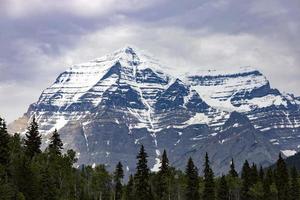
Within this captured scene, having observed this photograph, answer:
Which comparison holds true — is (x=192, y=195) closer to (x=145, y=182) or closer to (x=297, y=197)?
(x=297, y=197)

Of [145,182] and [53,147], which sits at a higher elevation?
[53,147]

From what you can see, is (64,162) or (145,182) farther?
(64,162)

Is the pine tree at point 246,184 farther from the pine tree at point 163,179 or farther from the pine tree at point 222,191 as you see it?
the pine tree at point 163,179

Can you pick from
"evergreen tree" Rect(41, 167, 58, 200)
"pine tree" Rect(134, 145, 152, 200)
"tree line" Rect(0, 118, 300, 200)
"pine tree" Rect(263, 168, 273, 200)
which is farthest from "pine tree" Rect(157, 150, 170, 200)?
"evergreen tree" Rect(41, 167, 58, 200)

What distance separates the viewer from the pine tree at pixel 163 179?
156 metres

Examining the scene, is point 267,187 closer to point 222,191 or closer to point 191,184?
point 222,191

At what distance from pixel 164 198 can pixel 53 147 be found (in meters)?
52.1

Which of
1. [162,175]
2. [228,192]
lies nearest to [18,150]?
[162,175]

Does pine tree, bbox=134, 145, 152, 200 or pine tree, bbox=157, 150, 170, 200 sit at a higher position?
pine tree, bbox=157, 150, 170, 200

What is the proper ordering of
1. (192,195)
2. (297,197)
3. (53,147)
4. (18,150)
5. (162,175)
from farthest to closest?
(297,197)
(192,195)
(162,175)
(53,147)
(18,150)

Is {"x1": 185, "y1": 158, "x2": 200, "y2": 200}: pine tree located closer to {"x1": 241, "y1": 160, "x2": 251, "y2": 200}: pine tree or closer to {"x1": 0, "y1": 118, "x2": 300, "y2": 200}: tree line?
{"x1": 0, "y1": 118, "x2": 300, "y2": 200}: tree line

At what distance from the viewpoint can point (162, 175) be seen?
158m

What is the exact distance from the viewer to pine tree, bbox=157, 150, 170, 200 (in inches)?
6134

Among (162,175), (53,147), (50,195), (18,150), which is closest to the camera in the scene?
(50,195)
